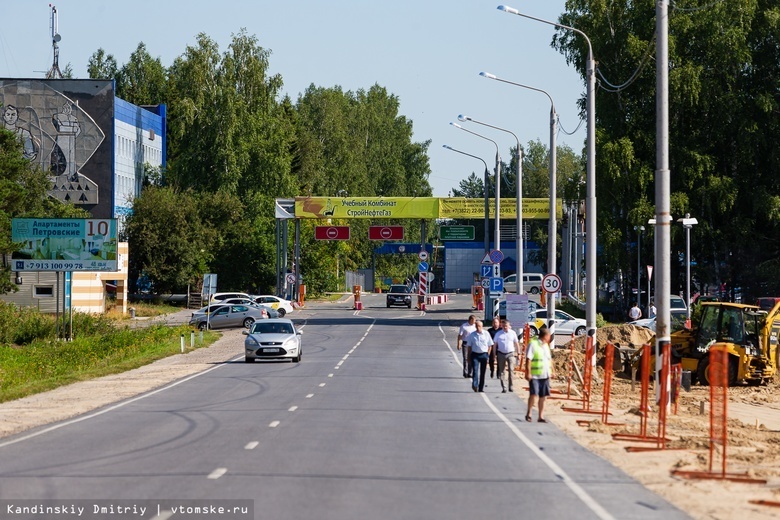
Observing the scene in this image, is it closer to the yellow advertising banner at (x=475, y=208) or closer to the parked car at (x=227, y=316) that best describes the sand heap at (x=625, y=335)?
the parked car at (x=227, y=316)

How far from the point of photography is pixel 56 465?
1458cm

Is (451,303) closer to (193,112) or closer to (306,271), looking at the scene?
(306,271)

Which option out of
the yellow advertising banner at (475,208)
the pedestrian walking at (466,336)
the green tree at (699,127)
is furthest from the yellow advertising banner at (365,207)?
the pedestrian walking at (466,336)

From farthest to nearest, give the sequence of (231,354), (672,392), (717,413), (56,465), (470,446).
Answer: (231,354), (717,413), (672,392), (470,446), (56,465)

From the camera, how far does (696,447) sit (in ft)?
57.2

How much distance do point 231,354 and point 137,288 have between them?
1873 inches

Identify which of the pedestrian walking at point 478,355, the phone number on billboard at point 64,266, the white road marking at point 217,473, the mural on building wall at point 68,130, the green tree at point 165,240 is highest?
the mural on building wall at point 68,130

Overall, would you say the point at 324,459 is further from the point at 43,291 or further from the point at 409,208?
the point at 409,208

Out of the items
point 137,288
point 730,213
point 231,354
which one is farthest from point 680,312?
point 137,288

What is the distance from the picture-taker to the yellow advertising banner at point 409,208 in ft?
253

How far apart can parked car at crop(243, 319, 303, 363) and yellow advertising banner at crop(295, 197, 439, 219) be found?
3817 centimetres

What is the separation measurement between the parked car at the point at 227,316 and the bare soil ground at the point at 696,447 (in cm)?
3074

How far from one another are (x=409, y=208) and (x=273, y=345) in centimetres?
3983

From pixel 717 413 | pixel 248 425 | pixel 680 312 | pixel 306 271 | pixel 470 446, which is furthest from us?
pixel 306 271
